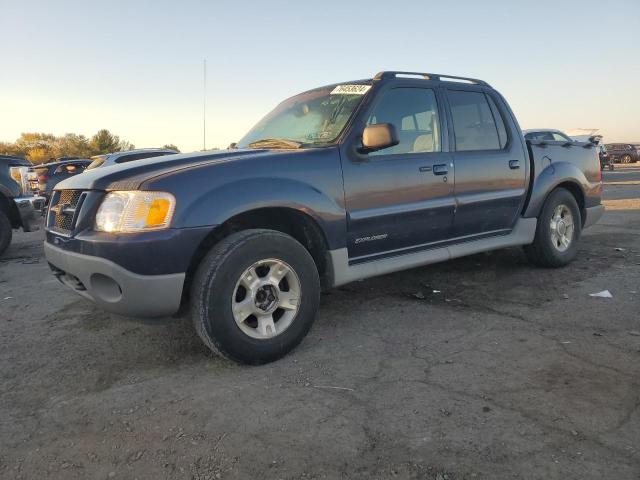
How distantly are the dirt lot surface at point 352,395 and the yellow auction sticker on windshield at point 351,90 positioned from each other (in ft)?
5.72

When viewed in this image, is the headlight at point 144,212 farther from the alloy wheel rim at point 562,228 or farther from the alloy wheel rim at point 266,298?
the alloy wheel rim at point 562,228

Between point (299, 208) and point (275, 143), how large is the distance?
2.95 feet

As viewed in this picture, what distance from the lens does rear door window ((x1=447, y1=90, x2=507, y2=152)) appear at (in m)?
4.14

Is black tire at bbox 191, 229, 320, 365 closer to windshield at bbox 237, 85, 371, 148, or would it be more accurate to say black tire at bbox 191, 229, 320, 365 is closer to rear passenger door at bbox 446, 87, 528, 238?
windshield at bbox 237, 85, 371, 148

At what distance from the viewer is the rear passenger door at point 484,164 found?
404 cm

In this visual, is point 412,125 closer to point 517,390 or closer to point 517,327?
point 517,327

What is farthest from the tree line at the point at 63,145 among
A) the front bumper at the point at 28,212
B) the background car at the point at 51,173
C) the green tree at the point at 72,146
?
the front bumper at the point at 28,212

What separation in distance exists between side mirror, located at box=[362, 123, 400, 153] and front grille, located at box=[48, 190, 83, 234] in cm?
187

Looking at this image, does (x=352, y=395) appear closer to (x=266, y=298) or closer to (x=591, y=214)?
(x=266, y=298)

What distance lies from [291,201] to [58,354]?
1.86m

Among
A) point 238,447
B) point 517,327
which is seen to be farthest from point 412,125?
point 238,447

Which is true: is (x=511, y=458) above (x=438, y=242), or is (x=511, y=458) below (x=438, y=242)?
below

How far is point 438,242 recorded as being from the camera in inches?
155

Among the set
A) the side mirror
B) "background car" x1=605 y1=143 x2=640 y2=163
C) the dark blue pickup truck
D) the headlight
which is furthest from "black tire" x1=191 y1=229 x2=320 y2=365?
"background car" x1=605 y1=143 x2=640 y2=163
